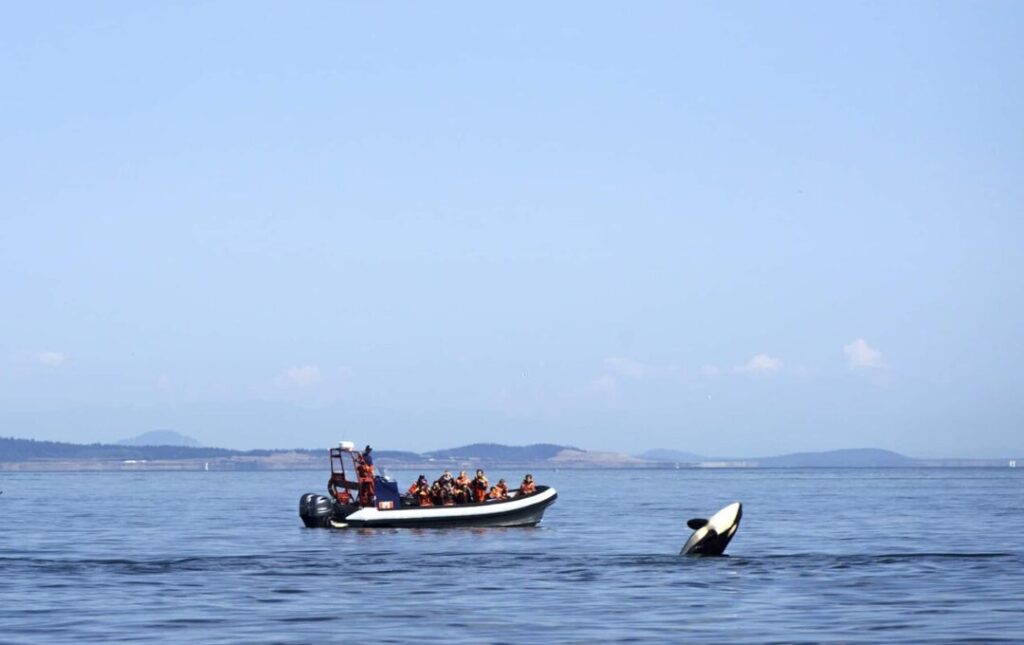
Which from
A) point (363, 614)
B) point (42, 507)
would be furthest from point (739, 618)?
point (42, 507)

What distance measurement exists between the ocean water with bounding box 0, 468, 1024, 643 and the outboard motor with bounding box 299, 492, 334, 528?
0.81 meters

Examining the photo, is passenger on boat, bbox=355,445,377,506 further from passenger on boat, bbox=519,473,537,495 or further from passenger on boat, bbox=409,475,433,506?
passenger on boat, bbox=519,473,537,495

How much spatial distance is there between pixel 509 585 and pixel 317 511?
25.6 meters

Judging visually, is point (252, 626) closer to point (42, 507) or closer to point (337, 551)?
point (337, 551)

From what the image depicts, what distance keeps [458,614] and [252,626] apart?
4.59 m

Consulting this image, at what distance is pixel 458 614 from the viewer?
34031 mm

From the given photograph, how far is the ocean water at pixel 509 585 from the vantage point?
31297 millimetres

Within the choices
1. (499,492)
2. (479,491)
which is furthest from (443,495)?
(499,492)

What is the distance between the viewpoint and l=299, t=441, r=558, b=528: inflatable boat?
62.9 metres

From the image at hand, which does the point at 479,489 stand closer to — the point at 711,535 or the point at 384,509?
the point at 384,509

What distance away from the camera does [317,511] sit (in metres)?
65.2

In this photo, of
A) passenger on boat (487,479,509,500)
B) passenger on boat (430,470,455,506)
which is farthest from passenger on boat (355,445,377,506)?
passenger on boat (487,479,509,500)

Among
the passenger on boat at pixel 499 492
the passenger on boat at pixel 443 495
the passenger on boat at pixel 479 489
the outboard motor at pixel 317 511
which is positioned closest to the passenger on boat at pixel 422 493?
the passenger on boat at pixel 443 495

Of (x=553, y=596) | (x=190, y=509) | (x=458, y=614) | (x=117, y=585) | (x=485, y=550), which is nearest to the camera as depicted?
(x=458, y=614)
